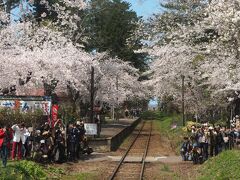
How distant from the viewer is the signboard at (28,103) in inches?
938

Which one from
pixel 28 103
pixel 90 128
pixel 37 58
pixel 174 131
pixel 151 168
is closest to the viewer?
pixel 151 168

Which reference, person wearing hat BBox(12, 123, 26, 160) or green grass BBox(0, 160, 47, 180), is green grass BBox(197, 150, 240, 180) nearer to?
green grass BBox(0, 160, 47, 180)

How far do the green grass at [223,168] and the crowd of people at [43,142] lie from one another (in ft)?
20.4

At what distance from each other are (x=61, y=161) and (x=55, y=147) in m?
0.95

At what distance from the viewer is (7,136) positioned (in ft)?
63.4

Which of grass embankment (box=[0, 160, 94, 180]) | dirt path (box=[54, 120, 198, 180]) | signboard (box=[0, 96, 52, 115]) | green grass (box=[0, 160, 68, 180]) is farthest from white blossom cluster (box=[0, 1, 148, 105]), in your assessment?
green grass (box=[0, 160, 68, 180])

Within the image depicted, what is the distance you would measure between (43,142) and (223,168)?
7.88 metres

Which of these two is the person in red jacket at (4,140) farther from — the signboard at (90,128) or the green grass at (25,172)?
the signboard at (90,128)

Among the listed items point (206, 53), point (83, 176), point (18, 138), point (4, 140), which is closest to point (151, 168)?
point (83, 176)

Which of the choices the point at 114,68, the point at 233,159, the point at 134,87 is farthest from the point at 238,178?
the point at 134,87

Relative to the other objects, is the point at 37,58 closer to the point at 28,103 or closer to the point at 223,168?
the point at 28,103

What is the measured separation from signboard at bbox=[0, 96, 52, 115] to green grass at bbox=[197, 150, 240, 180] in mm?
7590

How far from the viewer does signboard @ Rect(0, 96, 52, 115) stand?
2381 centimetres

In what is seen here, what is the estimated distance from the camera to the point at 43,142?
22.1 m
